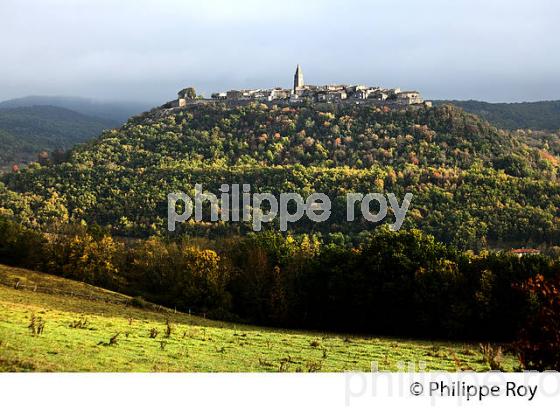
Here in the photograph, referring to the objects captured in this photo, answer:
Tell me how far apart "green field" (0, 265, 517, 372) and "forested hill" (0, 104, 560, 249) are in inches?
1812

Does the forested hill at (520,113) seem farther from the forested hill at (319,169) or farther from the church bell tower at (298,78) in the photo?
the forested hill at (319,169)

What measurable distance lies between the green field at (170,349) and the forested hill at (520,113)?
126716 millimetres

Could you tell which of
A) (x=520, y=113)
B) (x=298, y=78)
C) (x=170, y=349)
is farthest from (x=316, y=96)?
(x=170, y=349)

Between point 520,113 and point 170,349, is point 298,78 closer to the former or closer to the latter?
point 520,113

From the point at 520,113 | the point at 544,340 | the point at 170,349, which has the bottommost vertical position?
the point at 170,349

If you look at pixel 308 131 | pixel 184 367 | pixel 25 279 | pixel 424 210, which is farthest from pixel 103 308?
pixel 308 131

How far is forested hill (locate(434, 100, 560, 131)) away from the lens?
148 meters

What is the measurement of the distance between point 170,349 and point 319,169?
252 feet

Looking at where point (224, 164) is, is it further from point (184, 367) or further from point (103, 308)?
point (184, 367)

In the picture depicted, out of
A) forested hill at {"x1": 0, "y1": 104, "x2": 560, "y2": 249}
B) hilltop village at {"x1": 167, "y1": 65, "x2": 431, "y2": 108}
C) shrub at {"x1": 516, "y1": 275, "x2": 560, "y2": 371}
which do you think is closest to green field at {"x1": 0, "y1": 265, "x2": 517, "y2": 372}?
shrub at {"x1": 516, "y1": 275, "x2": 560, "y2": 371}

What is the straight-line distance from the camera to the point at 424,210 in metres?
75.6

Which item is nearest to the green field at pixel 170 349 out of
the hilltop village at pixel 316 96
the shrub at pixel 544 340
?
the shrub at pixel 544 340

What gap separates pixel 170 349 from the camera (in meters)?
19.7

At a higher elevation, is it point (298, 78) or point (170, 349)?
point (298, 78)
